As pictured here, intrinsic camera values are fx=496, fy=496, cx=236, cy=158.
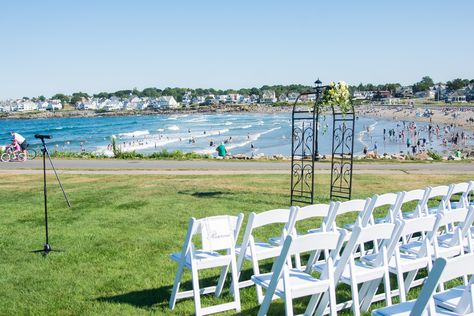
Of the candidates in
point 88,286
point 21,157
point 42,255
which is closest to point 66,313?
point 88,286

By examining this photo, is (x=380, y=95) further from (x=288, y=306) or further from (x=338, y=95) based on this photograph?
(x=288, y=306)

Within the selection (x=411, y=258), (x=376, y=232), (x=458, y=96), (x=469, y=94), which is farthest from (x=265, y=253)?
(x=469, y=94)

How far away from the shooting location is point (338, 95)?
10.8m

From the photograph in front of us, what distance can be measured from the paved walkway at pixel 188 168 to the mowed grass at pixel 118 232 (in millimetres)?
2006

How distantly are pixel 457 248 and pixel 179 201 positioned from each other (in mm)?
7620

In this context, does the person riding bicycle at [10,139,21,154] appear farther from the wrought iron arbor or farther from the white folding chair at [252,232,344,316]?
the white folding chair at [252,232,344,316]

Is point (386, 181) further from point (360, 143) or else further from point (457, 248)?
point (360, 143)

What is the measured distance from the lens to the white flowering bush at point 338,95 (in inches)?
424

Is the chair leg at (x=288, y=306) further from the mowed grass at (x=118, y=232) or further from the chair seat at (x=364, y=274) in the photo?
the mowed grass at (x=118, y=232)

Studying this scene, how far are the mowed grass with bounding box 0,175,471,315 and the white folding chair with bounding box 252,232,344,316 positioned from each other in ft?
3.16

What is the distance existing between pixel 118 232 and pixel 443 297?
20.5ft

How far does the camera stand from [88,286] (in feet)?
20.2

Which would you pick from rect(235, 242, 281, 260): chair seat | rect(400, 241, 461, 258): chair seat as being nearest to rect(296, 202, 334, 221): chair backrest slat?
rect(235, 242, 281, 260): chair seat

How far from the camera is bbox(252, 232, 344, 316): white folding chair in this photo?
4.05 metres
